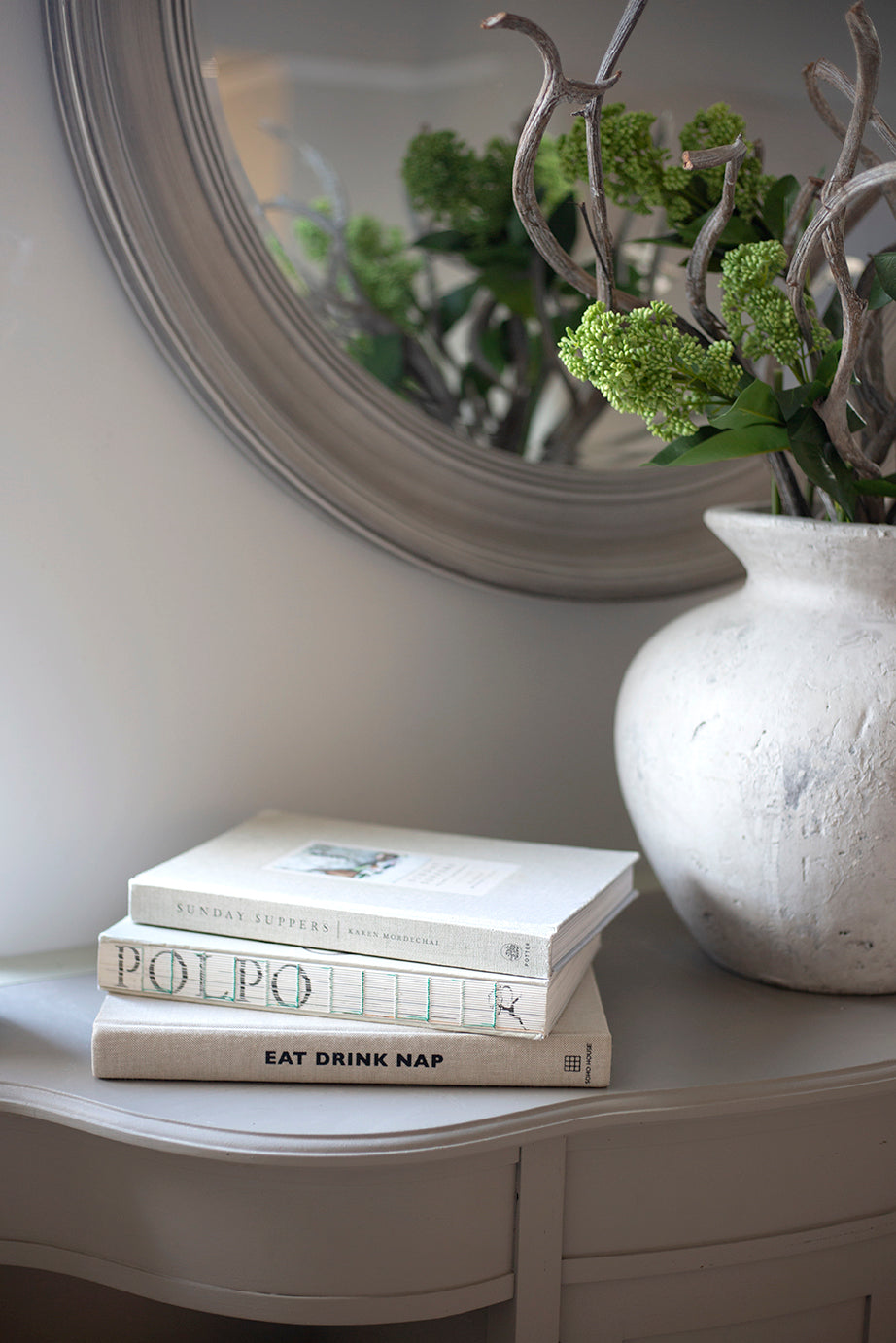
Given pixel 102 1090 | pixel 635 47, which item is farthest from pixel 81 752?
pixel 635 47

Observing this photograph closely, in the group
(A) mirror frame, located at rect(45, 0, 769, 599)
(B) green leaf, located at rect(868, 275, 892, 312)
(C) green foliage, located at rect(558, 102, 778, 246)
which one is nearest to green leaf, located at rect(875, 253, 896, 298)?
(B) green leaf, located at rect(868, 275, 892, 312)

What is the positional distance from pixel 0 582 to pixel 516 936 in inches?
16.9

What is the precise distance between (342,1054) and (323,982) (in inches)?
1.6

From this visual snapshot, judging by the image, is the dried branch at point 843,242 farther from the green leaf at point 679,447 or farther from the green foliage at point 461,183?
the green foliage at point 461,183

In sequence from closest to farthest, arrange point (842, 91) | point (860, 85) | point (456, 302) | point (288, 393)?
point (860, 85)
point (842, 91)
point (288, 393)
point (456, 302)

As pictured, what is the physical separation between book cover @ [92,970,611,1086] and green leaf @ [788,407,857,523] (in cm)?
36

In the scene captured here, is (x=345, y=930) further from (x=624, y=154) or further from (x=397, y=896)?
(x=624, y=154)

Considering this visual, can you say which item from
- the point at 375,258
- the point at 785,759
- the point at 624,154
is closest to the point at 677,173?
the point at 624,154

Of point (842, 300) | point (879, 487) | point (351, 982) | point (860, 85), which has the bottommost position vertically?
point (351, 982)

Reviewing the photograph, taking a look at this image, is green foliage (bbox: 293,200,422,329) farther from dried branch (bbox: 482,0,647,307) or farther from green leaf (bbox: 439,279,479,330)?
dried branch (bbox: 482,0,647,307)

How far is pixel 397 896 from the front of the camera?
660 millimetres

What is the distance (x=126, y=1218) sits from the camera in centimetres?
61

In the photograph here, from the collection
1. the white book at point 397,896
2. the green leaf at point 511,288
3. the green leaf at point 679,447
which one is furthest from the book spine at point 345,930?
the green leaf at point 511,288

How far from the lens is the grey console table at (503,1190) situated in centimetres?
59
